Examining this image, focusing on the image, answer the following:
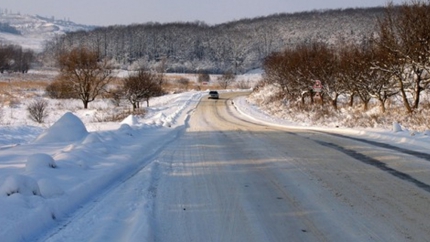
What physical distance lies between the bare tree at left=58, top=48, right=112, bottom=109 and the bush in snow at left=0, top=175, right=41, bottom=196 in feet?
146

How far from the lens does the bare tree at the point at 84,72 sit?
4884 centimetres

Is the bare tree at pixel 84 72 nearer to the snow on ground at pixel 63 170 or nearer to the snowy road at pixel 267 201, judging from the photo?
the snow on ground at pixel 63 170

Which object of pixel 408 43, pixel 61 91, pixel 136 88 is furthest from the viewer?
pixel 61 91

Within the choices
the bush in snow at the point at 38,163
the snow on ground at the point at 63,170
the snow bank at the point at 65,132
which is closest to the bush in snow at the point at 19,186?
the snow on ground at the point at 63,170

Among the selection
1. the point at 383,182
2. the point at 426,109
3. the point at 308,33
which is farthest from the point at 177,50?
the point at 383,182

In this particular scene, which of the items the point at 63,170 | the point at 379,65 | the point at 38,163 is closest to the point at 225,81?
the point at 379,65

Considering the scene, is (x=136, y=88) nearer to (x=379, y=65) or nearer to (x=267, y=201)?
(x=379, y=65)

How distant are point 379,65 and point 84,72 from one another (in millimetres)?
35092

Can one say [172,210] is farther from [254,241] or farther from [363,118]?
[363,118]

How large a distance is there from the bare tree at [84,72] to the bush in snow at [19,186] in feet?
146

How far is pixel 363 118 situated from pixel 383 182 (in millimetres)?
14697

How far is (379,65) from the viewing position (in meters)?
24.5

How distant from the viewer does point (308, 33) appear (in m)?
194

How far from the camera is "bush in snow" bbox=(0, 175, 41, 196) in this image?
5395 millimetres
